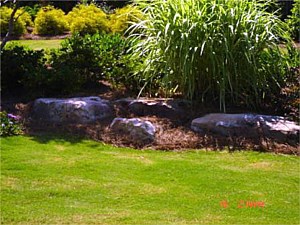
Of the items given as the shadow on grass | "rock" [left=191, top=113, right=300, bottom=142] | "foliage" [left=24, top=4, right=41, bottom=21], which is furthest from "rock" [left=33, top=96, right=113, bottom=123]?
"foliage" [left=24, top=4, right=41, bottom=21]

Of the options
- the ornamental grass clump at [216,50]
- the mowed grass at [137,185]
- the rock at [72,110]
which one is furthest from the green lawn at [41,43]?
the mowed grass at [137,185]

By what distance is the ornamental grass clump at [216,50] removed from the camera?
6.96 metres

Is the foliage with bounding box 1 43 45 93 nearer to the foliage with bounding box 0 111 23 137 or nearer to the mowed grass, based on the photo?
the foliage with bounding box 0 111 23 137

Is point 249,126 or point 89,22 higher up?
point 89,22

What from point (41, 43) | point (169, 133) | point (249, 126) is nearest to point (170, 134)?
point (169, 133)

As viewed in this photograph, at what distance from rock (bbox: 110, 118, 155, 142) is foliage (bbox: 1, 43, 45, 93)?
1.85 m

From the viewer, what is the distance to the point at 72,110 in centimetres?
708

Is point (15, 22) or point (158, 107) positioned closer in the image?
point (158, 107)

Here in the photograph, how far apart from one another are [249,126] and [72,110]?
231cm

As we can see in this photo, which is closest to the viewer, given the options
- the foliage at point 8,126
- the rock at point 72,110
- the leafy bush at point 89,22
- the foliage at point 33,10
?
the foliage at point 8,126

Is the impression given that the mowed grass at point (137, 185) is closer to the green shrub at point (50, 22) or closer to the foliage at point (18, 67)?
the foliage at point (18, 67)

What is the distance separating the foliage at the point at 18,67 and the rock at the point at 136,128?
73.0 inches

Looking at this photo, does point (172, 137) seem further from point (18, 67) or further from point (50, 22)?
point (50, 22)
